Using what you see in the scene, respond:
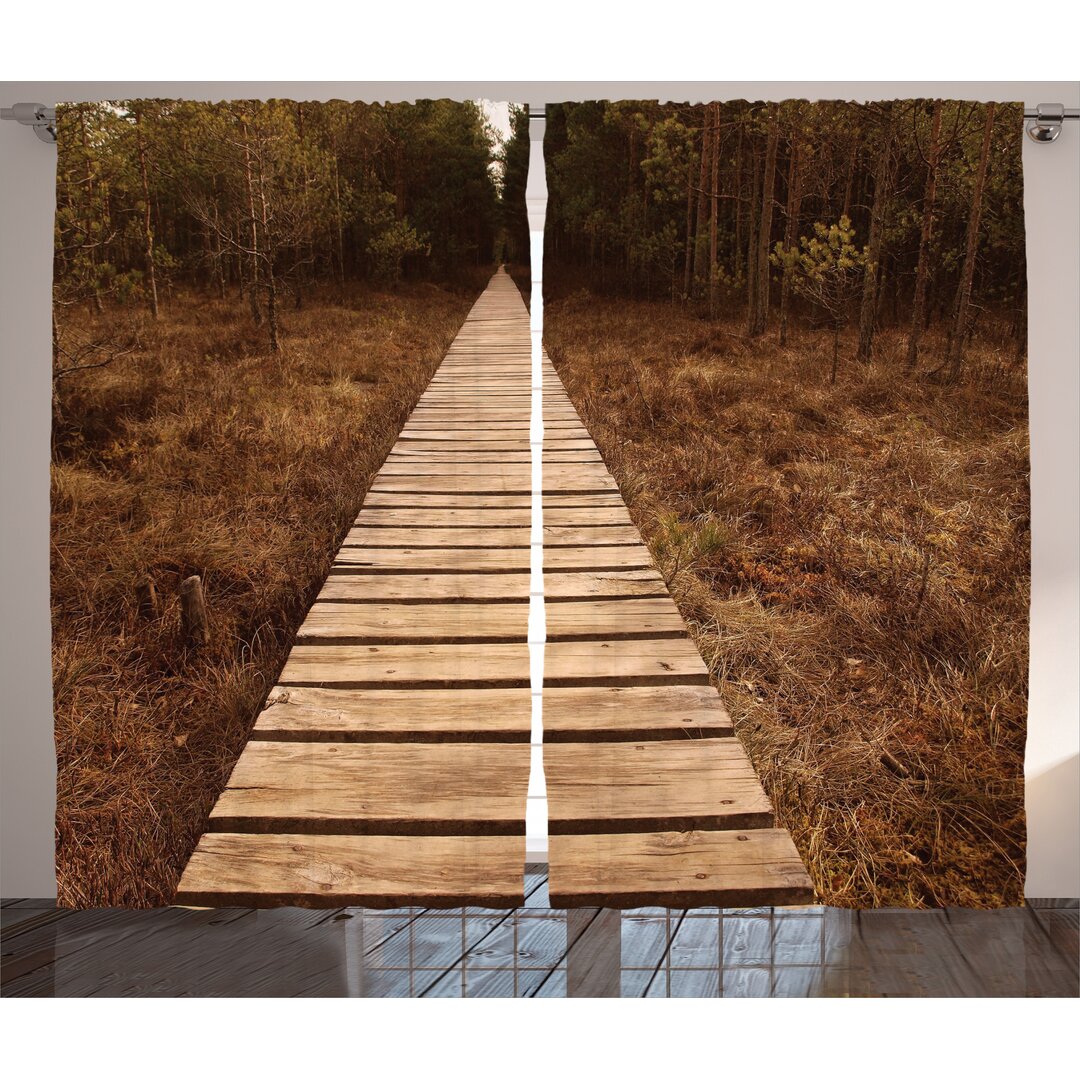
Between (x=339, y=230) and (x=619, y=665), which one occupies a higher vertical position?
(x=339, y=230)

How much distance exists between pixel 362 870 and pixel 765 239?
1.81 m

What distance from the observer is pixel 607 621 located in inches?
80.7

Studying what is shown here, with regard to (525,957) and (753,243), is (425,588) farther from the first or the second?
(753,243)

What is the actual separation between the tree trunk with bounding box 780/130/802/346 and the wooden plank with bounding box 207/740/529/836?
130 centimetres

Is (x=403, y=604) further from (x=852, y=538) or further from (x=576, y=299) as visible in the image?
(x=852, y=538)

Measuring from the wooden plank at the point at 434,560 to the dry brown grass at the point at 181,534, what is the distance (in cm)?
9

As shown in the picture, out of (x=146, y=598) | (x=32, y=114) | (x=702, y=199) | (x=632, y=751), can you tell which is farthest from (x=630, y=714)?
(x=32, y=114)

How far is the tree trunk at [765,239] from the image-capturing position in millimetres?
2100

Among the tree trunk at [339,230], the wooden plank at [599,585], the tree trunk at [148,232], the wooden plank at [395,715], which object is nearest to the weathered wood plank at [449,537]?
the wooden plank at [599,585]

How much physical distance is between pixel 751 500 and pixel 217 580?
1370 mm

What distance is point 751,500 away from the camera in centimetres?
220

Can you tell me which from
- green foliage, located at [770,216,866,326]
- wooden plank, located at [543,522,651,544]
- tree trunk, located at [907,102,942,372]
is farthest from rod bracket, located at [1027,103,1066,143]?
wooden plank, located at [543,522,651,544]

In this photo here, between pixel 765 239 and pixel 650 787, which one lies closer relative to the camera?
pixel 650 787
